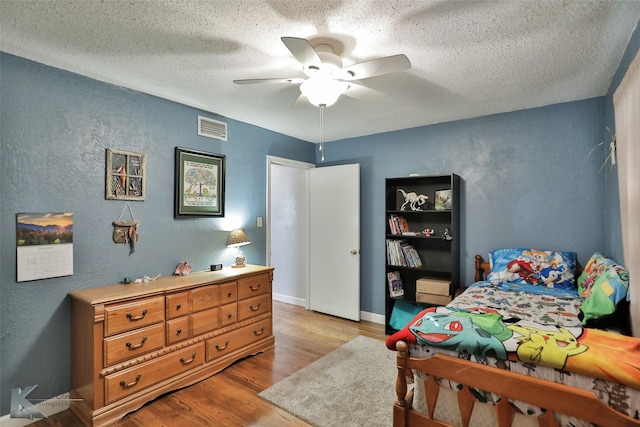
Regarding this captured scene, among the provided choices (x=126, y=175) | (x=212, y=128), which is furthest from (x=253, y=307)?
(x=212, y=128)

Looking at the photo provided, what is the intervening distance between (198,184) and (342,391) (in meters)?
2.23

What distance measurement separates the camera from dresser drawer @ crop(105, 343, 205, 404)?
2102 mm

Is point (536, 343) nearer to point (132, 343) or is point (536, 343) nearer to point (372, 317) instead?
point (132, 343)

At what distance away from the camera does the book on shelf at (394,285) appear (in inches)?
143

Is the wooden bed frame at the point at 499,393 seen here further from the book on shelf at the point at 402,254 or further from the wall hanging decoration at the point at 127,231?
the wall hanging decoration at the point at 127,231

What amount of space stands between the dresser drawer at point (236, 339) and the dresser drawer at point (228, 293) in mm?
295

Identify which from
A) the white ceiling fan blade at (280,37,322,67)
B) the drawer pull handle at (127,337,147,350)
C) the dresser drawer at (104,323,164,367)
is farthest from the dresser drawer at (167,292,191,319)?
the white ceiling fan blade at (280,37,322,67)

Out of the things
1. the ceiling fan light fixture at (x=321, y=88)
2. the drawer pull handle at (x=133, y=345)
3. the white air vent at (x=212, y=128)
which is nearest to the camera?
the ceiling fan light fixture at (x=321, y=88)

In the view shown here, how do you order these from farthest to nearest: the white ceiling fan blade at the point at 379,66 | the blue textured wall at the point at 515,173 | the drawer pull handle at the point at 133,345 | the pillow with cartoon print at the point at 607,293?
the blue textured wall at the point at 515,173 → the drawer pull handle at the point at 133,345 → the pillow with cartoon print at the point at 607,293 → the white ceiling fan blade at the point at 379,66

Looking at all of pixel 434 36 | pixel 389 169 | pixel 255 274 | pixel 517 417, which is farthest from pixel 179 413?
pixel 389 169

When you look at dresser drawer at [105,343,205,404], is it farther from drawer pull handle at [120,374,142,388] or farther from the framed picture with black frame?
the framed picture with black frame

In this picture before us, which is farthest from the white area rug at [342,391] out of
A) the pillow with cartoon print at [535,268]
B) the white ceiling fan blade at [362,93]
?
the white ceiling fan blade at [362,93]

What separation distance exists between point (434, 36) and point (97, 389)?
303cm

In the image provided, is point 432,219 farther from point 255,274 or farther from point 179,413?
point 179,413
